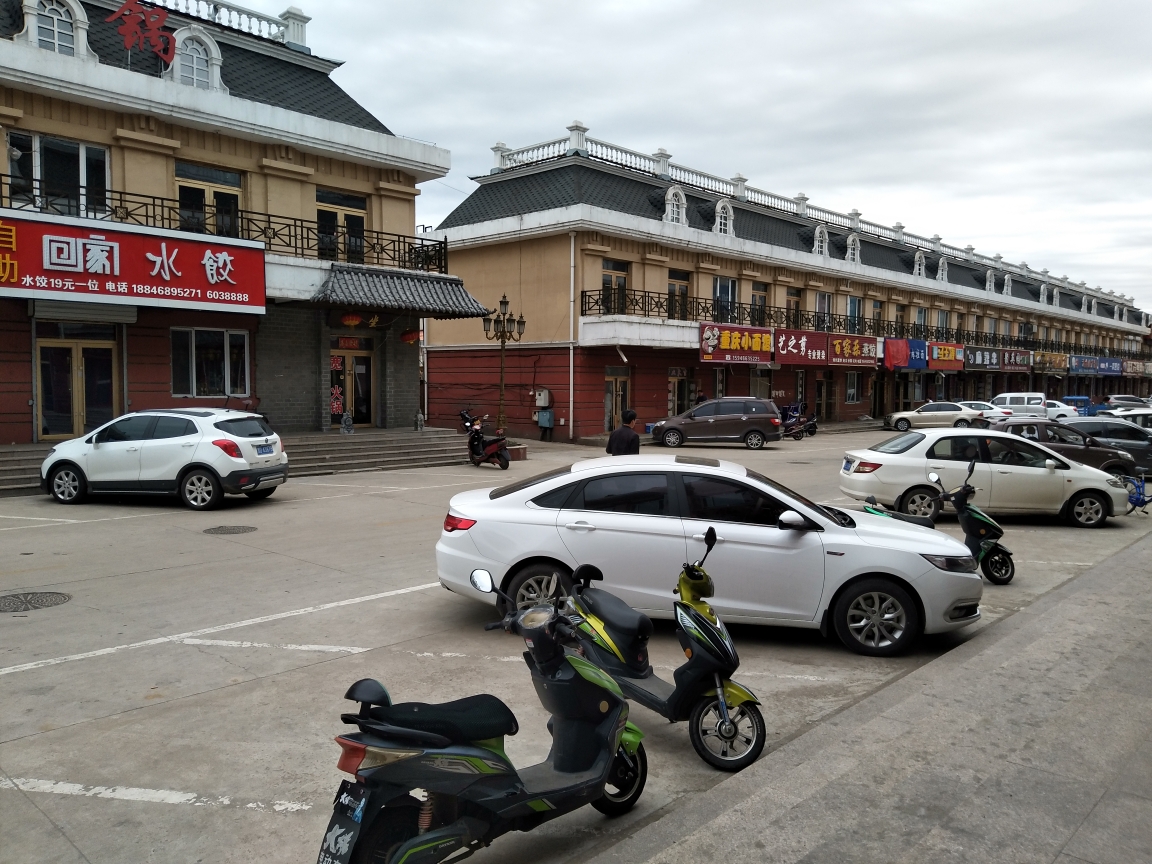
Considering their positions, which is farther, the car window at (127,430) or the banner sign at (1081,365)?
the banner sign at (1081,365)

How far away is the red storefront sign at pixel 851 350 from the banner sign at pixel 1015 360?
59.3 ft

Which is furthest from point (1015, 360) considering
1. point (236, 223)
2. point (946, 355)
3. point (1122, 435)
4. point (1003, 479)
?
point (236, 223)

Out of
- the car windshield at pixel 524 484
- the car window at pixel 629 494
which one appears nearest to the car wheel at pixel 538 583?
the car window at pixel 629 494

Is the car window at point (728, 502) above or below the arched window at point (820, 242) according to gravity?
below

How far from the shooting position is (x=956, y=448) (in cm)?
1277

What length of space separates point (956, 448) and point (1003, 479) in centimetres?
80

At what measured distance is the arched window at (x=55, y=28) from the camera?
17.0m

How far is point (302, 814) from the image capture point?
4.04 metres

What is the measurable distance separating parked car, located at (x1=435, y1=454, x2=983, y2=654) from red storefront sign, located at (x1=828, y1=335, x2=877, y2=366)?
3200 cm

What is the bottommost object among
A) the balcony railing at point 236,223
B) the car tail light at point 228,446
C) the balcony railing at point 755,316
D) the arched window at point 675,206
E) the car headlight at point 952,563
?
the car headlight at point 952,563

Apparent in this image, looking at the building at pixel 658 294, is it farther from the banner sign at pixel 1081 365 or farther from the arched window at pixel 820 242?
the banner sign at pixel 1081 365

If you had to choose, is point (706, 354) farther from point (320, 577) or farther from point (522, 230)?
point (320, 577)

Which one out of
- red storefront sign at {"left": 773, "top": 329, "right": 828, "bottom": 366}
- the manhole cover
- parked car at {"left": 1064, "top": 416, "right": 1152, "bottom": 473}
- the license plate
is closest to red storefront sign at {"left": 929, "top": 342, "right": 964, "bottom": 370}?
red storefront sign at {"left": 773, "top": 329, "right": 828, "bottom": 366}

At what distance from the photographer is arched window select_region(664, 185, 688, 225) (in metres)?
31.3
